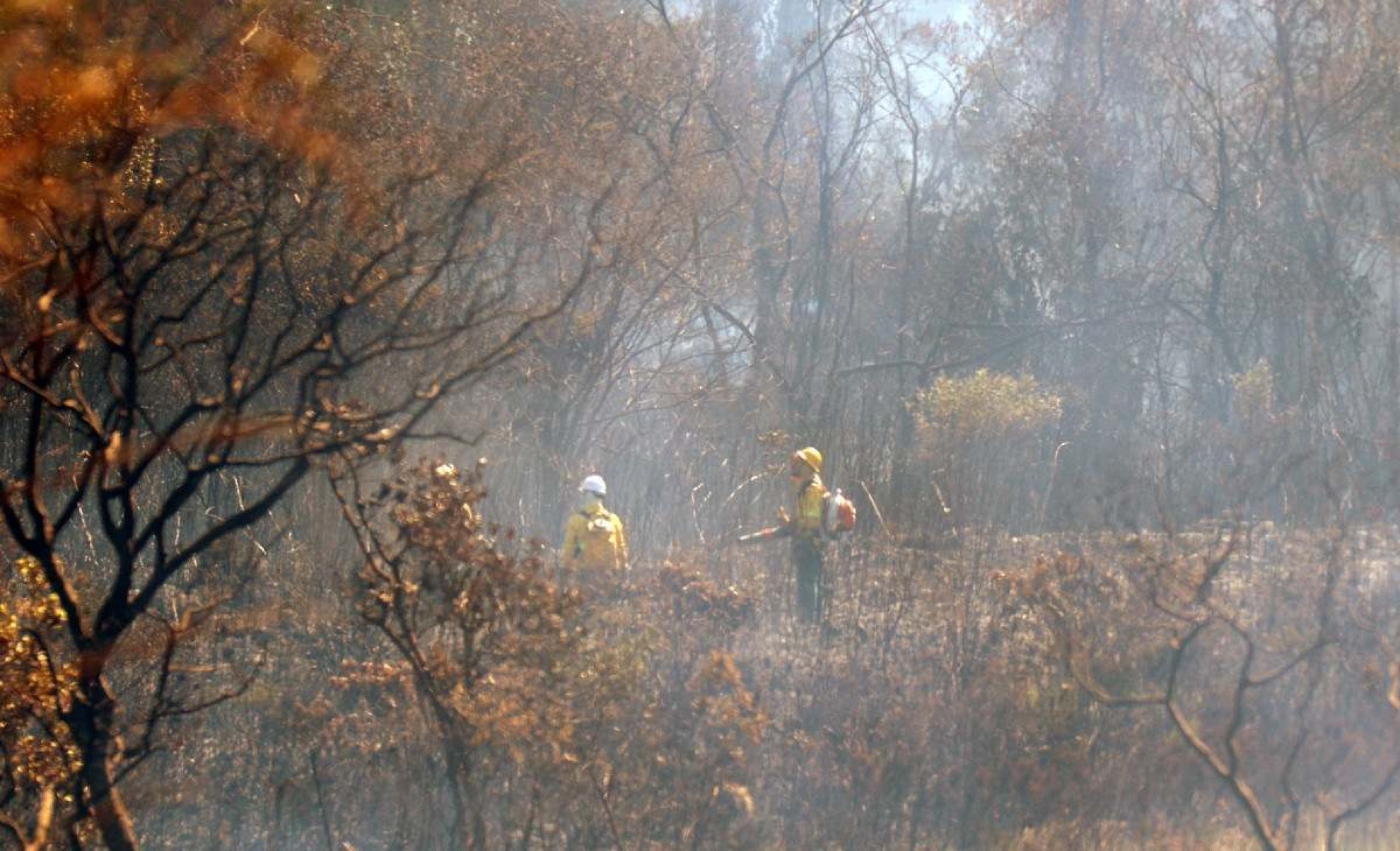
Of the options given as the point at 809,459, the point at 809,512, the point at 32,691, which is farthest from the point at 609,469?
the point at 32,691

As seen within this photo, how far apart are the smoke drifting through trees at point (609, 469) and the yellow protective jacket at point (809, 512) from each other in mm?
593

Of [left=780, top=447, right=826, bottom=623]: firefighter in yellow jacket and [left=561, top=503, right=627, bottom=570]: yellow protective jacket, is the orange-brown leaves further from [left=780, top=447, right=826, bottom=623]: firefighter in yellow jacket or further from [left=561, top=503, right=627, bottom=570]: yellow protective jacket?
[left=780, top=447, right=826, bottom=623]: firefighter in yellow jacket

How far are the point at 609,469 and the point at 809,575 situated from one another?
482cm

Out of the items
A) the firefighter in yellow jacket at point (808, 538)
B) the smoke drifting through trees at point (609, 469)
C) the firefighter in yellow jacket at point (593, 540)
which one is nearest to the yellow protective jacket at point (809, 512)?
the firefighter in yellow jacket at point (808, 538)

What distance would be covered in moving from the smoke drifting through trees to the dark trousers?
8.2 inches

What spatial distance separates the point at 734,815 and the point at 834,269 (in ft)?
51.6

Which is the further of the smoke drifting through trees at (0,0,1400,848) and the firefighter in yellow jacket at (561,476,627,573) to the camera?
the firefighter in yellow jacket at (561,476,627,573)

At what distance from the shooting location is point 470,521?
5.69m

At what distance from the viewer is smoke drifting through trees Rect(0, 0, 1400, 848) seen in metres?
5.43

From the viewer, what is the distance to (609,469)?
14.8 metres

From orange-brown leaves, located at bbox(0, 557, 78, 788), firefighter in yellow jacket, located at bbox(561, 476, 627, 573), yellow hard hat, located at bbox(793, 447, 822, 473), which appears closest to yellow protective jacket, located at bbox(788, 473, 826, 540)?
yellow hard hat, located at bbox(793, 447, 822, 473)

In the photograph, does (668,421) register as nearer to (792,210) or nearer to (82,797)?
(792,210)

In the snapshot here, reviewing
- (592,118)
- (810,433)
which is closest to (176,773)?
(810,433)

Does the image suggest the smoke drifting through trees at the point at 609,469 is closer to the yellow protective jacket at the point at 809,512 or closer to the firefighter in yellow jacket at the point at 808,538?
the firefighter in yellow jacket at the point at 808,538
